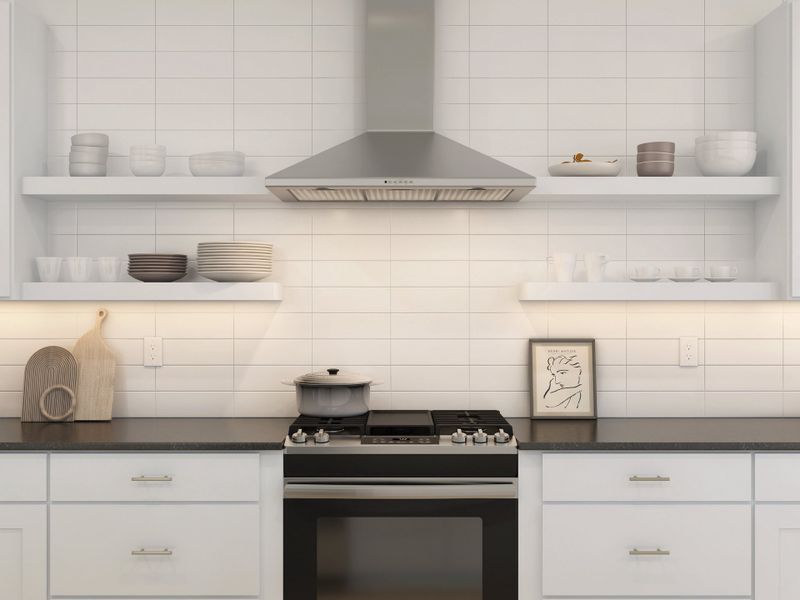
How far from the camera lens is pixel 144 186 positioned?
283 cm

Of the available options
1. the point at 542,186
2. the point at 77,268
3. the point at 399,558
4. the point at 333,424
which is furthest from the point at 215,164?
the point at 399,558

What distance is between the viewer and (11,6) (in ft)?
9.02

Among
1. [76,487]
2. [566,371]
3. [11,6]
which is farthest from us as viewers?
[566,371]

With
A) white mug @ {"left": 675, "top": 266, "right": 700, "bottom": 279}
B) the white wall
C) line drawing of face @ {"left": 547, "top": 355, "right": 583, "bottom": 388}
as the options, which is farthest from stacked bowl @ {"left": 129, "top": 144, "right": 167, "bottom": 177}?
white mug @ {"left": 675, "top": 266, "right": 700, "bottom": 279}

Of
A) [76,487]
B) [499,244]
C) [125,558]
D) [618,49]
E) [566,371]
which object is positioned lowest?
[125,558]

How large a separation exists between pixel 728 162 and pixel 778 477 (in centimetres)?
114

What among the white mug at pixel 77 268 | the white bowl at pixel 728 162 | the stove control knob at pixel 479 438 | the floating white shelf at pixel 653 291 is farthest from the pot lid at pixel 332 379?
the white bowl at pixel 728 162

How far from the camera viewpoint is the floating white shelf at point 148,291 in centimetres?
281

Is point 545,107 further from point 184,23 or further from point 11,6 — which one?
point 11,6

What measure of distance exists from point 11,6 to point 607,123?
2278 millimetres

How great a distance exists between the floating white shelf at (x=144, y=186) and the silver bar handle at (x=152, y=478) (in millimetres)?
Result: 1027

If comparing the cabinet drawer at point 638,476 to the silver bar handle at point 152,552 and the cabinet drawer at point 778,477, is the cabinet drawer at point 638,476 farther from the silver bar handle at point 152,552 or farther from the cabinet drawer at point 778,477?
the silver bar handle at point 152,552

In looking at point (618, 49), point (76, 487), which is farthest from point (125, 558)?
point (618, 49)

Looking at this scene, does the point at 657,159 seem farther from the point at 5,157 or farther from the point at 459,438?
the point at 5,157
